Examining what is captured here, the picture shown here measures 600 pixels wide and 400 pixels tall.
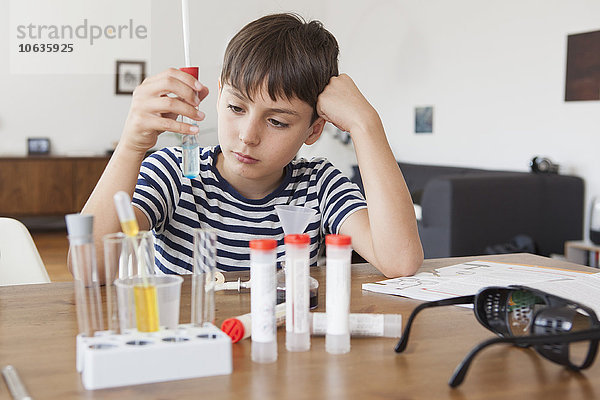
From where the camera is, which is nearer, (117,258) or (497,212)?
(117,258)

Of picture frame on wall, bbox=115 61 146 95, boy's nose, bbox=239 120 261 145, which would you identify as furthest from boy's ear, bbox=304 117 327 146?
picture frame on wall, bbox=115 61 146 95

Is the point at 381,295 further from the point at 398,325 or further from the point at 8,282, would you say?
the point at 8,282

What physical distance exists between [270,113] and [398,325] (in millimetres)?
571

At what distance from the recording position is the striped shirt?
1425mm

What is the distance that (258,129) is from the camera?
4.23 feet

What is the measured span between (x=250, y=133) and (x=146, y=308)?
602mm

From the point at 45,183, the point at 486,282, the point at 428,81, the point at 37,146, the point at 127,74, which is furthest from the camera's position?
the point at 127,74

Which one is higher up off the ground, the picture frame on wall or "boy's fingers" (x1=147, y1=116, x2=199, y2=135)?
the picture frame on wall

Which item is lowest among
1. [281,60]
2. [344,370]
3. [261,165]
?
[344,370]

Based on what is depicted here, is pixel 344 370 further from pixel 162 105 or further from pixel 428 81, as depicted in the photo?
pixel 428 81

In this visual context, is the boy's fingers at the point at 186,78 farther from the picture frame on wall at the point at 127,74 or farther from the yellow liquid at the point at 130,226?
the picture frame on wall at the point at 127,74

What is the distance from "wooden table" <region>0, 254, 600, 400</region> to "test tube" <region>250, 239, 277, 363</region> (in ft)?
0.06

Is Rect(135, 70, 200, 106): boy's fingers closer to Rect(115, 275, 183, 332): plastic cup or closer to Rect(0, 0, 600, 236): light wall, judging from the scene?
Rect(115, 275, 183, 332): plastic cup

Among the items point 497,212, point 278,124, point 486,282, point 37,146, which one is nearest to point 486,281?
point 486,282
